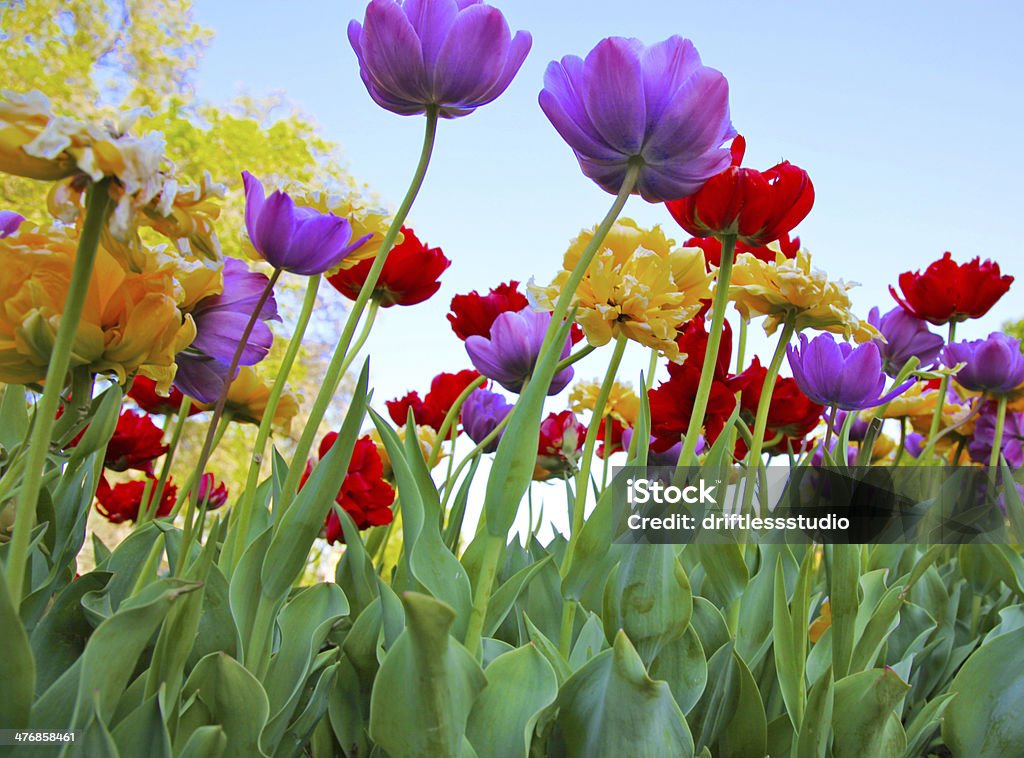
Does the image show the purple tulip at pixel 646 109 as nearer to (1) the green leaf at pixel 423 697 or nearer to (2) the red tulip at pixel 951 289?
(1) the green leaf at pixel 423 697

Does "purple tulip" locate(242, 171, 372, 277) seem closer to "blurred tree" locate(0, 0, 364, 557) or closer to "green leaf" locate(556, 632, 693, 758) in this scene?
"green leaf" locate(556, 632, 693, 758)

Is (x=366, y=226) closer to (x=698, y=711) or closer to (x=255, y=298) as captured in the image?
(x=255, y=298)

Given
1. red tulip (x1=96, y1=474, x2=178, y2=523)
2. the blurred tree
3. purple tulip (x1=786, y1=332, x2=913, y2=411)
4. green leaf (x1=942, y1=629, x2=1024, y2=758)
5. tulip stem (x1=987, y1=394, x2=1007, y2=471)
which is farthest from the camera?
the blurred tree

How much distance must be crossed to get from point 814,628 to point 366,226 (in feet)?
2.18

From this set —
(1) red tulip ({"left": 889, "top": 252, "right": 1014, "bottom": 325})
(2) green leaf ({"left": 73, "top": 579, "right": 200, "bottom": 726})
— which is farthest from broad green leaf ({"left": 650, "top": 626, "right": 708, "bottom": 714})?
(1) red tulip ({"left": 889, "top": 252, "right": 1014, "bottom": 325})

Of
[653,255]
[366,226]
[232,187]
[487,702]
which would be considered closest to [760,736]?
[487,702]

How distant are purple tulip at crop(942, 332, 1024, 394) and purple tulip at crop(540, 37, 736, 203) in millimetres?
855

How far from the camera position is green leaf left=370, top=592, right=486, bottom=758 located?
0.42 meters

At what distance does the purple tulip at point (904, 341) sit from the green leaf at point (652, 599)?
0.75 m

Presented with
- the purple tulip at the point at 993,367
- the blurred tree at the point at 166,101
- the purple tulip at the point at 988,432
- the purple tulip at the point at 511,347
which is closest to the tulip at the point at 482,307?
the purple tulip at the point at 511,347

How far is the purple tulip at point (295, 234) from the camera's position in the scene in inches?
20.4

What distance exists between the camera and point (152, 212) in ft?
1.10

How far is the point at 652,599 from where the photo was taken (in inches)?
22.5

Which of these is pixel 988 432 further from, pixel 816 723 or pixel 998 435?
pixel 816 723
